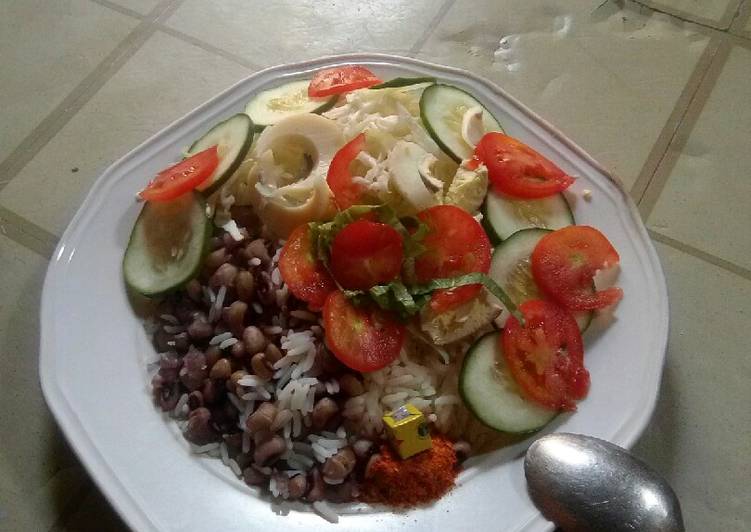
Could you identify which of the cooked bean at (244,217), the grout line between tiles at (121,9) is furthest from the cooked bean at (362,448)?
the grout line between tiles at (121,9)

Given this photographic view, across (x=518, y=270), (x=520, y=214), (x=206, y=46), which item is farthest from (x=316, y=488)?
(x=206, y=46)

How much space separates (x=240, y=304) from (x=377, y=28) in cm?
129

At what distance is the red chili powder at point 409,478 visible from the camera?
4.28 feet

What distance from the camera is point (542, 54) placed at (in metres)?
2.24

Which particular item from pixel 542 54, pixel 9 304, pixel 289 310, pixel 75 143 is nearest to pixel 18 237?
pixel 9 304

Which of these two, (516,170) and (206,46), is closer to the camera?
(516,170)

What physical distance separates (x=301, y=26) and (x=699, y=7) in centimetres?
133

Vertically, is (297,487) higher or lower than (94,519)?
higher

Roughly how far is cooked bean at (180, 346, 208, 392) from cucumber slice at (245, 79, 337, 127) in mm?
604

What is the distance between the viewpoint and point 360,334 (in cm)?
138

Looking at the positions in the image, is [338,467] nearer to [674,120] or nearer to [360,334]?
[360,334]

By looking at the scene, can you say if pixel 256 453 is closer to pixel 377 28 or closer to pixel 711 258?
pixel 711 258

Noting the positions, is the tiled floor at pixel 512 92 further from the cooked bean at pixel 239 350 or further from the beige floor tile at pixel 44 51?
the cooked bean at pixel 239 350

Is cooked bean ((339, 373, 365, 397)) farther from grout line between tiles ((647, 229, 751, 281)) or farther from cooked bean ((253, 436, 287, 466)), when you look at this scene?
grout line between tiles ((647, 229, 751, 281))
